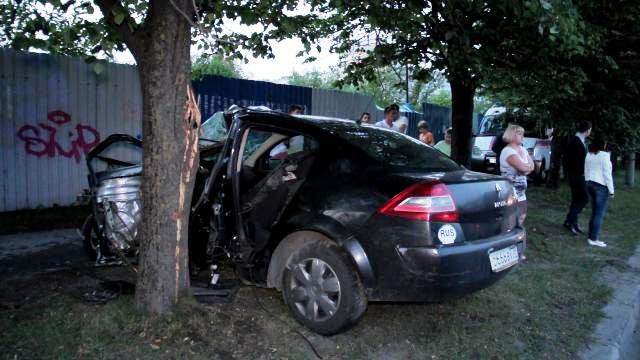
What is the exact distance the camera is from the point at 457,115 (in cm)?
920

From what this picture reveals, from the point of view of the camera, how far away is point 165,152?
353 cm

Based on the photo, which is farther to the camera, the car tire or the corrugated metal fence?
the corrugated metal fence

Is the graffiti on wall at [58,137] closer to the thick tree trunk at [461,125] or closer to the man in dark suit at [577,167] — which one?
the thick tree trunk at [461,125]

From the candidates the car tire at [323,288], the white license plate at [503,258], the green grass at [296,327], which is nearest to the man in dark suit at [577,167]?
the green grass at [296,327]

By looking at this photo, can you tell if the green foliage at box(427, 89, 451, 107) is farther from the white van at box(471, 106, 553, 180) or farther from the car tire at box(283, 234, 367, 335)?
the car tire at box(283, 234, 367, 335)

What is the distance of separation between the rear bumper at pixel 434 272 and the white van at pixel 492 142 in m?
11.2

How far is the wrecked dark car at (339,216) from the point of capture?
3.45 metres

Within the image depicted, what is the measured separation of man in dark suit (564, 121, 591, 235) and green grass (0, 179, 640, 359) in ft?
10.1

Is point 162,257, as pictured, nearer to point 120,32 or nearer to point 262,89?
point 120,32

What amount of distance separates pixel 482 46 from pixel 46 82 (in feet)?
21.0

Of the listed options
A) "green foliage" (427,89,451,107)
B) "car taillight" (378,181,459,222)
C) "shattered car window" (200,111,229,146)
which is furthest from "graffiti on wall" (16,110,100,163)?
"green foliage" (427,89,451,107)

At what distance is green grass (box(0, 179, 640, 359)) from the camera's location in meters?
3.30

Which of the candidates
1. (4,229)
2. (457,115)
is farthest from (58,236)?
(457,115)

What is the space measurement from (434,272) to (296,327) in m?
1.11
